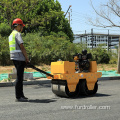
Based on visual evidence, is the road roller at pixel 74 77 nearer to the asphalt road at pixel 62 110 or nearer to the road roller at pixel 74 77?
the road roller at pixel 74 77

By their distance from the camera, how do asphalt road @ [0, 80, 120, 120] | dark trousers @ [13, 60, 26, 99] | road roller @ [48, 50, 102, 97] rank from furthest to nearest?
road roller @ [48, 50, 102, 97]
dark trousers @ [13, 60, 26, 99]
asphalt road @ [0, 80, 120, 120]

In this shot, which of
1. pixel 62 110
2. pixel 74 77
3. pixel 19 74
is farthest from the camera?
pixel 74 77

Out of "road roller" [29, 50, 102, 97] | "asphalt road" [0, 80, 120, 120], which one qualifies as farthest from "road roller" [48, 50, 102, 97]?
"asphalt road" [0, 80, 120, 120]

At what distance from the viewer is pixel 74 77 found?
5879mm

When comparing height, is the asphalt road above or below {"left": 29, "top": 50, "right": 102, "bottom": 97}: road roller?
below

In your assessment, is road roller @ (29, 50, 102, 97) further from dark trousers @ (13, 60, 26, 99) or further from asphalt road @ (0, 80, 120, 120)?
asphalt road @ (0, 80, 120, 120)

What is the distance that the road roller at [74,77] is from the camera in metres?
5.80

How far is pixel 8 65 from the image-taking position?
696 inches

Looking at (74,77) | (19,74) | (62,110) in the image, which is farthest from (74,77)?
(62,110)

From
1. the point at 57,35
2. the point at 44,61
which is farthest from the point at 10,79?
the point at 57,35

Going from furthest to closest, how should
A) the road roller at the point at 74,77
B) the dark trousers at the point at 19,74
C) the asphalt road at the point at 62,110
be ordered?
the road roller at the point at 74,77, the dark trousers at the point at 19,74, the asphalt road at the point at 62,110

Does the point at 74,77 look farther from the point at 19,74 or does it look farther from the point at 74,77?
the point at 19,74

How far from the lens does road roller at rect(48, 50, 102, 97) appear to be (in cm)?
580

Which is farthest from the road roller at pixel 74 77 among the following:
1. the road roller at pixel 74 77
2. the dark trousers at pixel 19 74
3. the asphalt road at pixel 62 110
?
the asphalt road at pixel 62 110
